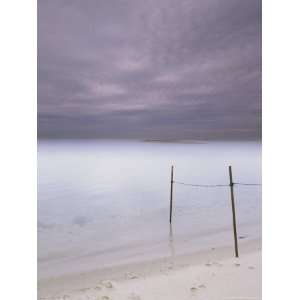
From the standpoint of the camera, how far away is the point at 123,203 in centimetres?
245

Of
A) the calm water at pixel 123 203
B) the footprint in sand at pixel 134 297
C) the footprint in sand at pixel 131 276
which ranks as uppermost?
the calm water at pixel 123 203

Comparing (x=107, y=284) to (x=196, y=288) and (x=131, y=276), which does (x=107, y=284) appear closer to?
(x=131, y=276)

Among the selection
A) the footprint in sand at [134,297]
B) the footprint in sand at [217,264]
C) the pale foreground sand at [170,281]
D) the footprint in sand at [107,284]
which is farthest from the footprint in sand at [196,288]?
the footprint in sand at [107,284]

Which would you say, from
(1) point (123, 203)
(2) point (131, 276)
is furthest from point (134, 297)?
(1) point (123, 203)

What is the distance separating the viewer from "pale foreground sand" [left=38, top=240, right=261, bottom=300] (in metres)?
1.82

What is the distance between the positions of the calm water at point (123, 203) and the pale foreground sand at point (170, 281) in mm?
104

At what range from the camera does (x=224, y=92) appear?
89.2 inches

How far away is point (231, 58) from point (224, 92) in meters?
0.27

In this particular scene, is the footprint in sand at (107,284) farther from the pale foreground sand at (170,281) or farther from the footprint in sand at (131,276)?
the footprint in sand at (131,276)

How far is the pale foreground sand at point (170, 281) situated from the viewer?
182cm

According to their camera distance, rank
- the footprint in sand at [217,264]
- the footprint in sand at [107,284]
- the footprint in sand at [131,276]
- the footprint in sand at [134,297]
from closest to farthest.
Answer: the footprint in sand at [134,297]
the footprint in sand at [107,284]
the footprint in sand at [131,276]
the footprint in sand at [217,264]

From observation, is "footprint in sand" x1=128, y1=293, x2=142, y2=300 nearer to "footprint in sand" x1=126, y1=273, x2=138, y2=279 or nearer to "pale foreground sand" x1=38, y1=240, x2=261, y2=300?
"pale foreground sand" x1=38, y1=240, x2=261, y2=300

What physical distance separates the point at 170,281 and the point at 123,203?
0.78 metres
